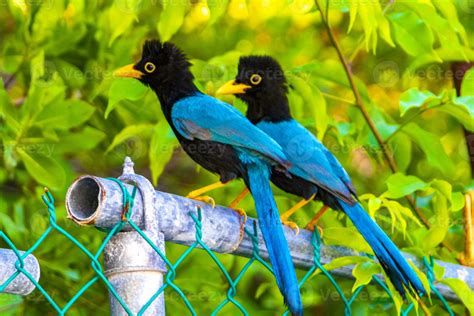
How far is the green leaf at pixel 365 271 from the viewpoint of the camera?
2.83 m

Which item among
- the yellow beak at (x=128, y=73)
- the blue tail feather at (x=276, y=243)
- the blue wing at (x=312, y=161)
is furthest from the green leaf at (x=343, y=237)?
the yellow beak at (x=128, y=73)

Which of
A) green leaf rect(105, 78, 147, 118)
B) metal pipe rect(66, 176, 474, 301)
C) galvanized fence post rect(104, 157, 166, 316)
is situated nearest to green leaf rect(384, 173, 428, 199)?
metal pipe rect(66, 176, 474, 301)

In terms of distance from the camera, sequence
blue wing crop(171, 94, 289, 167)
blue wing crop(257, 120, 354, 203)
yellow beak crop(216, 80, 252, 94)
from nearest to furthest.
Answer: blue wing crop(171, 94, 289, 167) → blue wing crop(257, 120, 354, 203) → yellow beak crop(216, 80, 252, 94)

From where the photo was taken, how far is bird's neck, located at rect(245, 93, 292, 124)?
421 centimetres

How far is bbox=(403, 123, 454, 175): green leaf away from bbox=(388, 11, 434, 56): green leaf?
1.06 ft

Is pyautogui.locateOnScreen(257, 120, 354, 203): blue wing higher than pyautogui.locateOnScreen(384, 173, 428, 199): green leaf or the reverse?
higher

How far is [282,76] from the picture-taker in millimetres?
4309

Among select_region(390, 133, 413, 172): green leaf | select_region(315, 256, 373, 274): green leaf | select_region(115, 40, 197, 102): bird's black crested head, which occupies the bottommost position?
select_region(315, 256, 373, 274): green leaf

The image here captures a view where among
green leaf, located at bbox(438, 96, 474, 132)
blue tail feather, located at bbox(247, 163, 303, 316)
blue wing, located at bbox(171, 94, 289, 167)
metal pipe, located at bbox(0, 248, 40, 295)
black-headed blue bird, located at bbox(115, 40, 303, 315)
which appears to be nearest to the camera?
metal pipe, located at bbox(0, 248, 40, 295)

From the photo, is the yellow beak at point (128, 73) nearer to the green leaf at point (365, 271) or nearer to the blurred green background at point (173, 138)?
the blurred green background at point (173, 138)

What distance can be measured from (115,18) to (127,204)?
173 cm

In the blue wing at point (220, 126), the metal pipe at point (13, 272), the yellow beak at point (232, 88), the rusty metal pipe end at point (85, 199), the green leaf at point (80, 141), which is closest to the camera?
the metal pipe at point (13, 272)

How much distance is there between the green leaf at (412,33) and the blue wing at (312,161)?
53 cm

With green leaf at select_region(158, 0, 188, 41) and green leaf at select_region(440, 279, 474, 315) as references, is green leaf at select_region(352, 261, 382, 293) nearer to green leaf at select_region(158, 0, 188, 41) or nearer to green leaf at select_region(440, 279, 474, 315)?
green leaf at select_region(440, 279, 474, 315)
